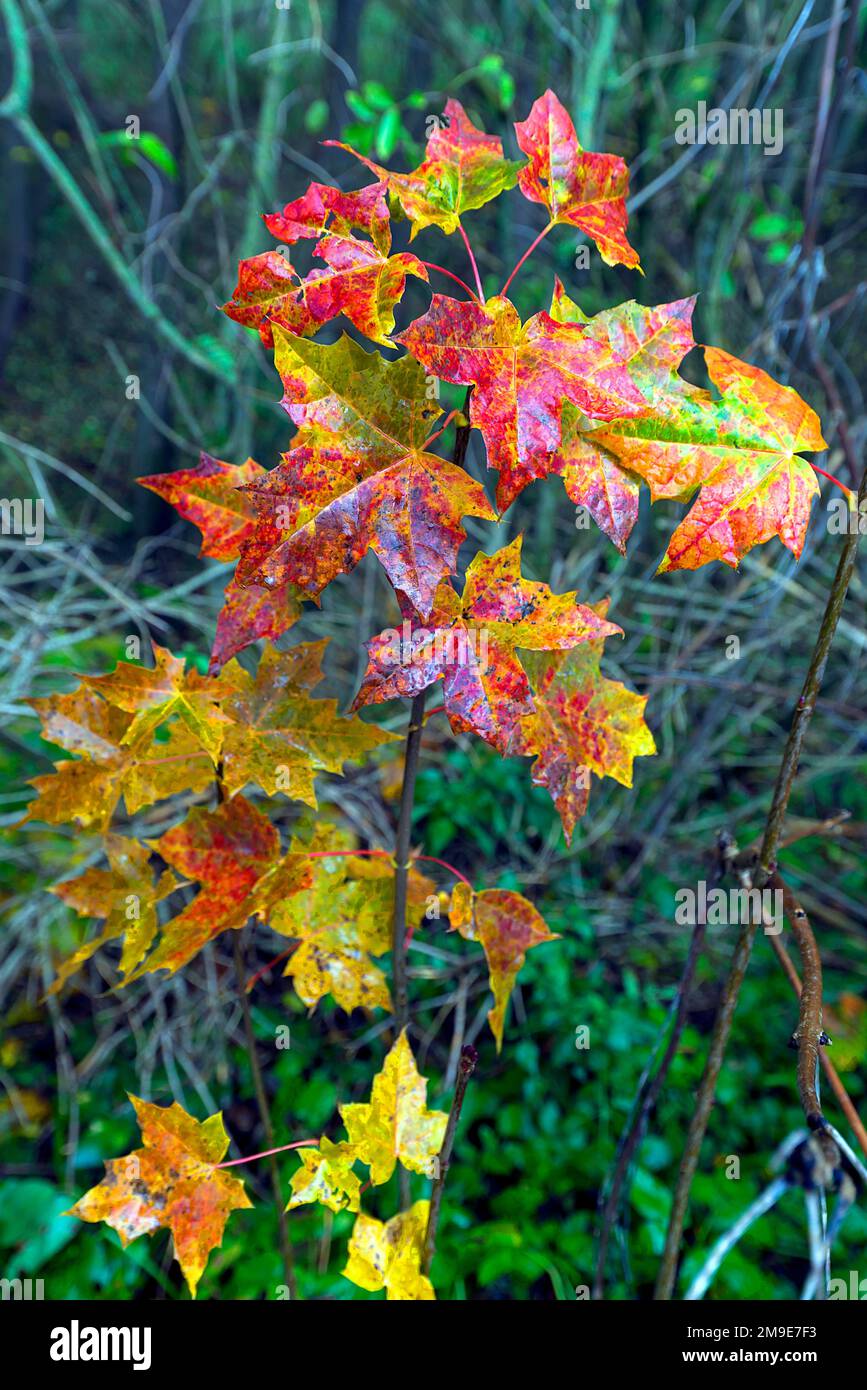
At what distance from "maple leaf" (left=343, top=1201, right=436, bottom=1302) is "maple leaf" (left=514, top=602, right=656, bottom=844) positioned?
17.9 inches

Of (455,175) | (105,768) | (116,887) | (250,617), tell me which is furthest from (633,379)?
(116,887)

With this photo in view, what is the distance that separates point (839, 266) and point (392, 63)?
3954 mm

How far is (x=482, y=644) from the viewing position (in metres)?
0.70

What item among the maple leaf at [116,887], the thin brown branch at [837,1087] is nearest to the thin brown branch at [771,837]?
the thin brown branch at [837,1087]

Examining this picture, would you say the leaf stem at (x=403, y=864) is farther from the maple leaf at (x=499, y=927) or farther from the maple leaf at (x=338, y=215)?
the maple leaf at (x=338, y=215)

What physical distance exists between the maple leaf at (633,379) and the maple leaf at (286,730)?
0.30 meters

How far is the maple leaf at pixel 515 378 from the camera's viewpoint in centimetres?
64

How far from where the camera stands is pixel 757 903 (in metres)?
0.90

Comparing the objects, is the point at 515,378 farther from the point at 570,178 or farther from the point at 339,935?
the point at 339,935

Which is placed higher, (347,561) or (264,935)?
(347,561)

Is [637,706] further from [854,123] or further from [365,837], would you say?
[854,123]

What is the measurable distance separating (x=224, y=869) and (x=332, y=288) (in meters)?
0.53
